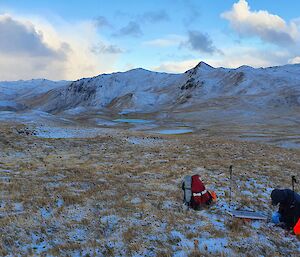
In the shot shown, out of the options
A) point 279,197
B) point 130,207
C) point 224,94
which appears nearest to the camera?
point 279,197

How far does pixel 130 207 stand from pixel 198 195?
2.64 m

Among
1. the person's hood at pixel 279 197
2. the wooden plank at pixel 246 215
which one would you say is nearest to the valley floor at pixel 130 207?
the wooden plank at pixel 246 215

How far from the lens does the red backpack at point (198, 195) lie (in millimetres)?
13784

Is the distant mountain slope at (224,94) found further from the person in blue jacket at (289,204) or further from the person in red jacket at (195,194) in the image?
the person in blue jacket at (289,204)

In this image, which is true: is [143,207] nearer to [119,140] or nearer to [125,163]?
[125,163]

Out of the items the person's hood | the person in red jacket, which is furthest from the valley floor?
the person's hood

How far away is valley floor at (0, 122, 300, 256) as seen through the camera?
1005cm

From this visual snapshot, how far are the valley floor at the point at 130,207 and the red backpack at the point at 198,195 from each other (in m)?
0.52

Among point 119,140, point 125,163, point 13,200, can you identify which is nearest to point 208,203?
point 13,200

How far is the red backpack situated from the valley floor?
0.52 m

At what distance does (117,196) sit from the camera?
14.8 metres

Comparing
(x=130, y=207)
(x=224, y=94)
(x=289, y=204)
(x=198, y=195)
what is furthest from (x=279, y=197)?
(x=224, y=94)

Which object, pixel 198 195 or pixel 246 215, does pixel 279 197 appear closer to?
pixel 246 215

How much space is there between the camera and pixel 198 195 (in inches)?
546
